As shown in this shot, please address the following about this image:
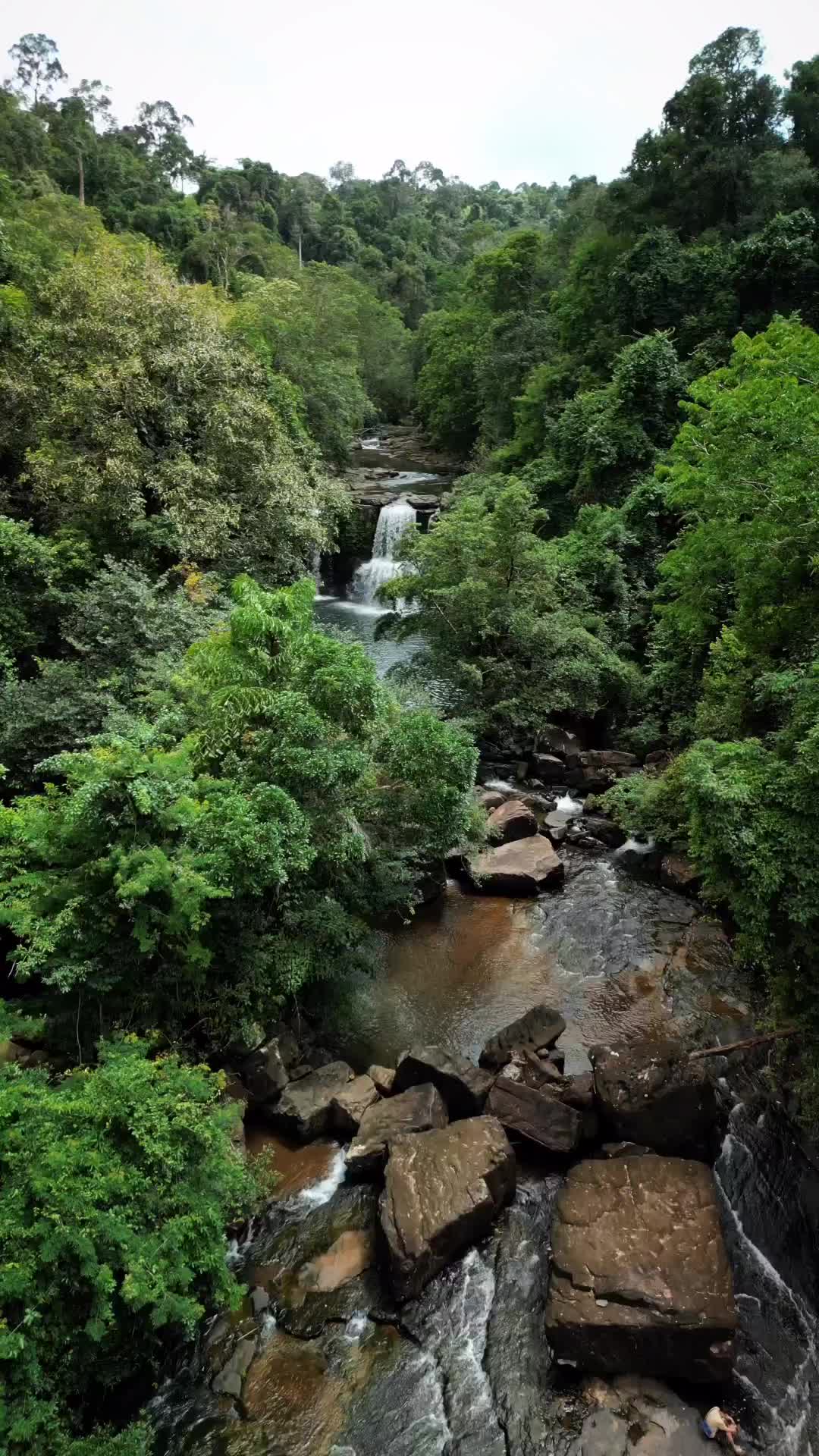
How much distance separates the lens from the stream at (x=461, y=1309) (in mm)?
5871

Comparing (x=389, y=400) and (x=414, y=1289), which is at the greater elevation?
(x=389, y=400)

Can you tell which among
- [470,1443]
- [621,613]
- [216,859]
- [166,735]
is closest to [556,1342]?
[470,1443]

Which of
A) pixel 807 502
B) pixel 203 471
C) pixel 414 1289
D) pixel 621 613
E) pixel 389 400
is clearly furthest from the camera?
pixel 389 400

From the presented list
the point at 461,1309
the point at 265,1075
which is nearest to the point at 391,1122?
the point at 265,1075

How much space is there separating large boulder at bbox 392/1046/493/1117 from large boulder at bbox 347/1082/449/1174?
130 mm

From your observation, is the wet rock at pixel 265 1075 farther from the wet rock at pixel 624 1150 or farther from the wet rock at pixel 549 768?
the wet rock at pixel 549 768

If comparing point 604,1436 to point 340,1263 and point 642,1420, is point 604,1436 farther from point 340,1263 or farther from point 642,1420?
point 340,1263

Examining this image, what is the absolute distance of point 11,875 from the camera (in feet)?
26.7

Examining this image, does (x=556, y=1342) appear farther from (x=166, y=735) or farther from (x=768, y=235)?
(x=768, y=235)

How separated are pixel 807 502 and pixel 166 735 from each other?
882cm

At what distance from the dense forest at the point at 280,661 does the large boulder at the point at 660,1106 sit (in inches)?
51.6

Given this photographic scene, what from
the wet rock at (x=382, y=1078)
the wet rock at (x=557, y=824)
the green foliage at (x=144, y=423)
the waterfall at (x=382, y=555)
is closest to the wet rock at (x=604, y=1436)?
the wet rock at (x=382, y=1078)

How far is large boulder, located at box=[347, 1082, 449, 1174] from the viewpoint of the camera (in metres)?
7.94

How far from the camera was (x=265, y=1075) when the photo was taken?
8.62 meters
